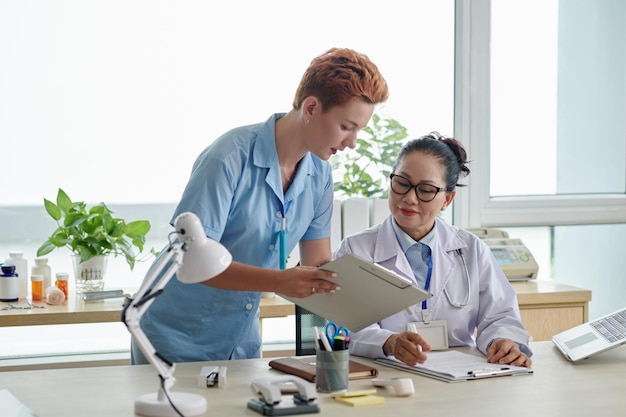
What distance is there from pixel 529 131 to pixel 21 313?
2576 millimetres

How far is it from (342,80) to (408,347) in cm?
68

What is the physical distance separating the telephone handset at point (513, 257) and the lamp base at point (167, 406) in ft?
7.31

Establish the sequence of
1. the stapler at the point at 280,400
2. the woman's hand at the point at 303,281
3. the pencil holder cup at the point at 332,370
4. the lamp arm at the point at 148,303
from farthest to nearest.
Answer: the woman's hand at the point at 303,281, the pencil holder cup at the point at 332,370, the stapler at the point at 280,400, the lamp arm at the point at 148,303

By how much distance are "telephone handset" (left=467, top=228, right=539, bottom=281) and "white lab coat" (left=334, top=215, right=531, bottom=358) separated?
4.01ft

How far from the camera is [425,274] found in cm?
253

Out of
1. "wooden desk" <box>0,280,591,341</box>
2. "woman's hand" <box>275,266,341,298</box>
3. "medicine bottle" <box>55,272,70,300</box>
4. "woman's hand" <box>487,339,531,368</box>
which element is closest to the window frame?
"wooden desk" <box>0,280,591,341</box>

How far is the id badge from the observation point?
2402 mm

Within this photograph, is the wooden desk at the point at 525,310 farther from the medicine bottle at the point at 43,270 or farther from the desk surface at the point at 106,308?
the medicine bottle at the point at 43,270

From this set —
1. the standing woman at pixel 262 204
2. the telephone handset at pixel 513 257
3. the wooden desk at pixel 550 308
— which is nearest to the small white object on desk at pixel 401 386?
the standing woman at pixel 262 204

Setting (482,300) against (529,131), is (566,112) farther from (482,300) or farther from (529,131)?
(482,300)

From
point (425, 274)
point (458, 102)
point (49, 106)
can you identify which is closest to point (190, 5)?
point (49, 106)

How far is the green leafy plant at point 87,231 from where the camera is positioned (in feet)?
11.2

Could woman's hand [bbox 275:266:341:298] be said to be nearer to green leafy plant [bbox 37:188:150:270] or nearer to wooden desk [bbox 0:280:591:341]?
wooden desk [bbox 0:280:591:341]

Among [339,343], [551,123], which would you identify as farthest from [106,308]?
[551,123]
